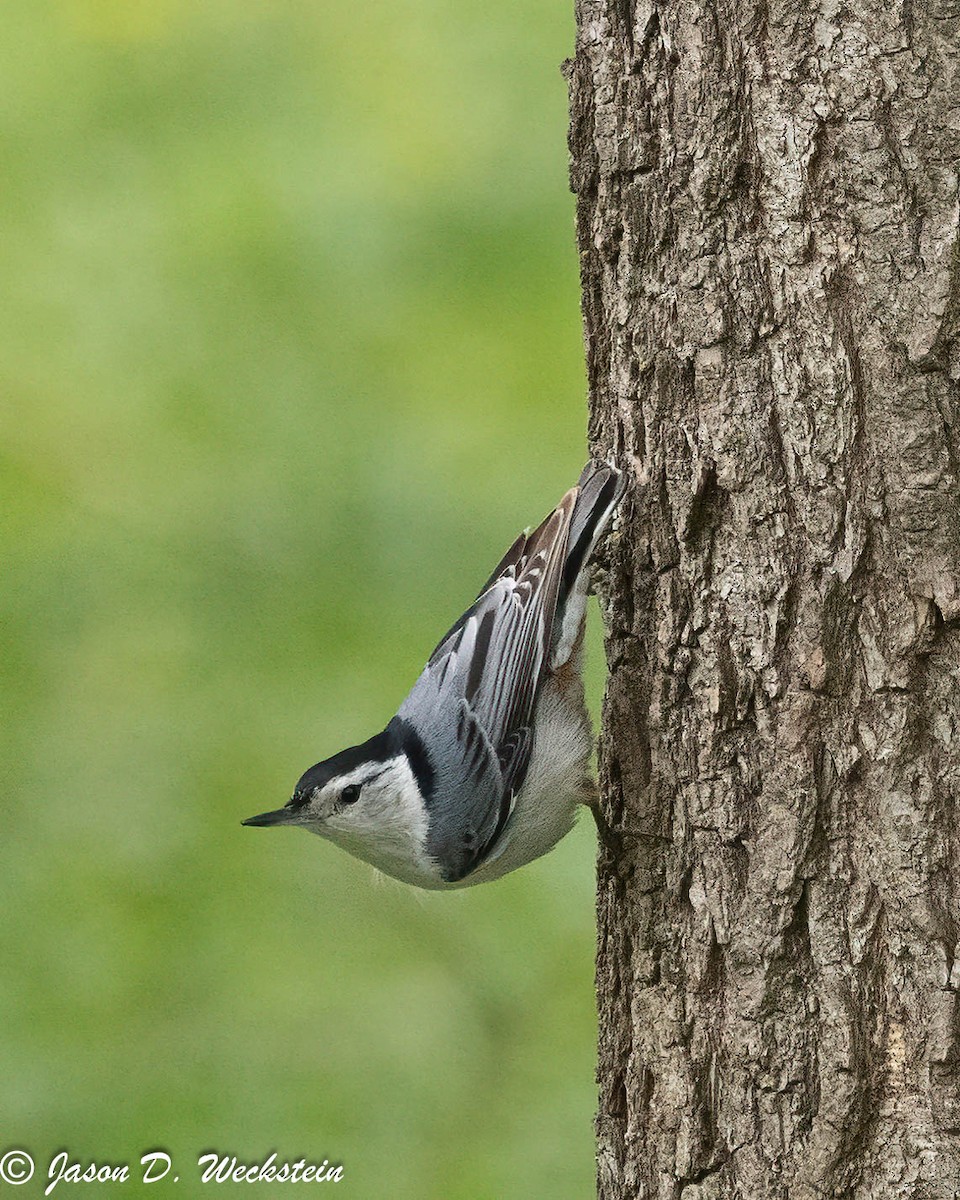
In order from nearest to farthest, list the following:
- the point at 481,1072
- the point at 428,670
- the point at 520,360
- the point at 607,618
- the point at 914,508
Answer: the point at 914,508 < the point at 607,618 < the point at 428,670 < the point at 481,1072 < the point at 520,360

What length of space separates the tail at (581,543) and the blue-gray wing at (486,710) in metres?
0.03

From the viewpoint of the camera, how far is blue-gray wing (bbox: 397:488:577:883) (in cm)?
293

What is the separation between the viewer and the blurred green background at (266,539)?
3914 millimetres

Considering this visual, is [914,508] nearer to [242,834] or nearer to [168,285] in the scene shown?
[242,834]

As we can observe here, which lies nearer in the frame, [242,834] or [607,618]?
[607,618]

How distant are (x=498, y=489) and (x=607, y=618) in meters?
2.21

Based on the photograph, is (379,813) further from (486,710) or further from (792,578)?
(792,578)

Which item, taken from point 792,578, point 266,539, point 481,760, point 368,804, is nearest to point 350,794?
point 368,804

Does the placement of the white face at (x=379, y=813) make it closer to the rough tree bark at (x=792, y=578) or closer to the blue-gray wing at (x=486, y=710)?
the blue-gray wing at (x=486, y=710)

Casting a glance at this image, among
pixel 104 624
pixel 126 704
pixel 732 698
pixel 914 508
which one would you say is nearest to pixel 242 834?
pixel 126 704

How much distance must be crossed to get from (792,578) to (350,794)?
1.00m

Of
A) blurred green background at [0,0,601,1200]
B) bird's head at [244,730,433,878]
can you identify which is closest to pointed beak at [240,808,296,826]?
bird's head at [244,730,433,878]

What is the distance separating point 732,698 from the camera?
8.09 ft

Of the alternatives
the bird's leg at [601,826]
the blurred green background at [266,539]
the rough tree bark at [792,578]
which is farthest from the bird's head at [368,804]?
the blurred green background at [266,539]
